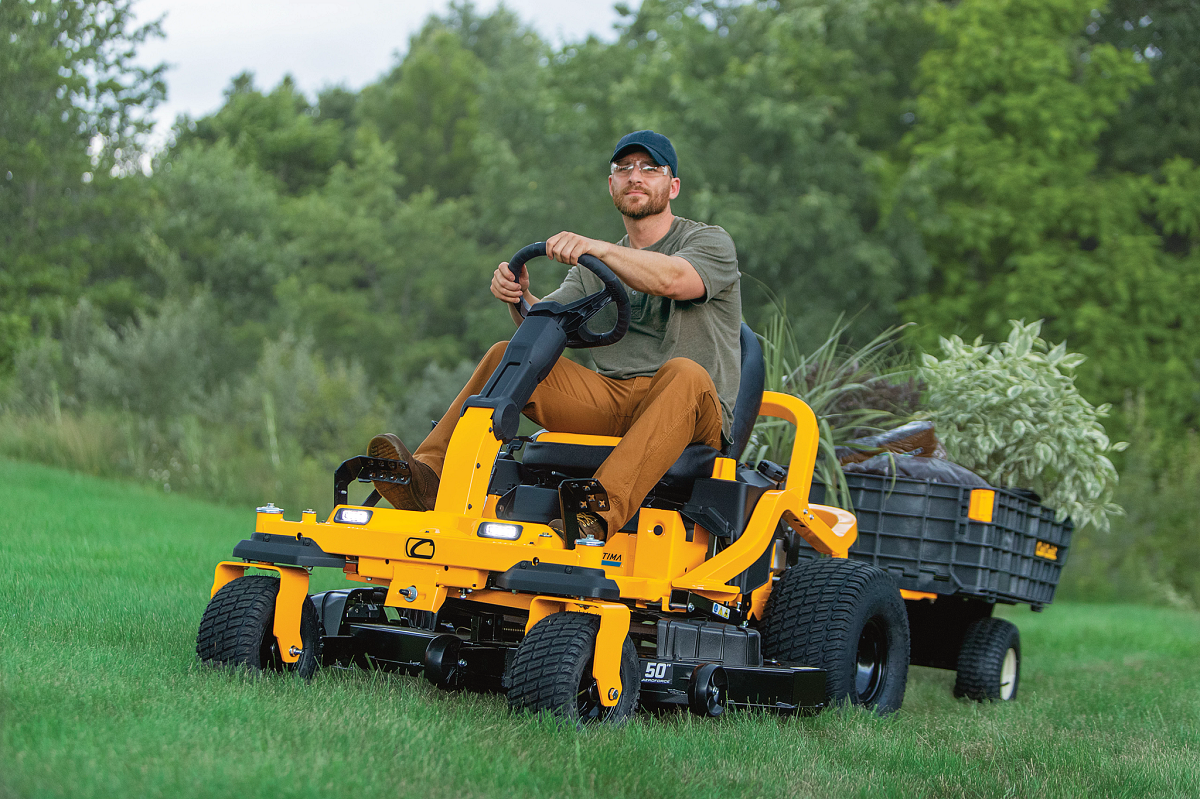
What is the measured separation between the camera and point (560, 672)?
338 cm

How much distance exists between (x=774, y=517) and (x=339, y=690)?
1.67 metres

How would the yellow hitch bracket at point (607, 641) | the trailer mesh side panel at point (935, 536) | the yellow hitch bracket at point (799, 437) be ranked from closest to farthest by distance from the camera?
the yellow hitch bracket at point (607, 641) → the yellow hitch bracket at point (799, 437) → the trailer mesh side panel at point (935, 536)

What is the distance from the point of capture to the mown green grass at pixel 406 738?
8.60 ft

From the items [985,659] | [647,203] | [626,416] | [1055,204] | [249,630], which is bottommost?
[249,630]

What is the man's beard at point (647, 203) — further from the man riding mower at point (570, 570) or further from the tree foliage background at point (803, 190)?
the tree foliage background at point (803, 190)

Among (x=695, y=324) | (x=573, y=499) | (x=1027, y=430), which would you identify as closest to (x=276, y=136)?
(x=1027, y=430)

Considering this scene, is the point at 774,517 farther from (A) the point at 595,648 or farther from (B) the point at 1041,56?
(B) the point at 1041,56

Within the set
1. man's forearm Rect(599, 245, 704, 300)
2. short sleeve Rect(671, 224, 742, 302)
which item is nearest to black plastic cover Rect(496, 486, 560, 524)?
man's forearm Rect(599, 245, 704, 300)

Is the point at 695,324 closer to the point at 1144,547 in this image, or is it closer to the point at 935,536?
the point at 935,536

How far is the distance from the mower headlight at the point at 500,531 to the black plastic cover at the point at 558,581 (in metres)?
0.10

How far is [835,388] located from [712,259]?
8.38 feet

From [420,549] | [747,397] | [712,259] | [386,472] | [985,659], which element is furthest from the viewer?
[985,659]

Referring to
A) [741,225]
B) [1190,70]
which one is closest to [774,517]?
[741,225]

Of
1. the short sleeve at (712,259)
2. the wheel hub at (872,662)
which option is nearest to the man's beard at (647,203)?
the short sleeve at (712,259)
